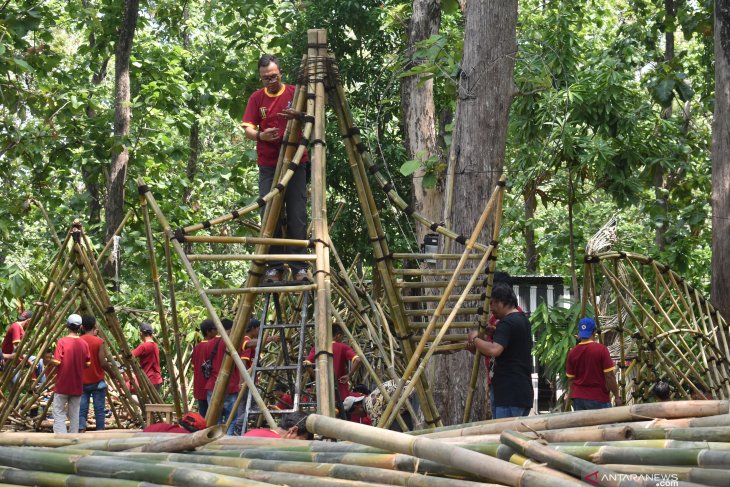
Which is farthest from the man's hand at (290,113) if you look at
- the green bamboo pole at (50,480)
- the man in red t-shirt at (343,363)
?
the green bamboo pole at (50,480)

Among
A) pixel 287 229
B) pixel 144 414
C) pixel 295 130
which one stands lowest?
pixel 144 414

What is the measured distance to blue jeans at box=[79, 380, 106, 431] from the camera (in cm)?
976

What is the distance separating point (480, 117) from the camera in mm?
7555

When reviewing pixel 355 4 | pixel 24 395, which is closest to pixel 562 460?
pixel 24 395

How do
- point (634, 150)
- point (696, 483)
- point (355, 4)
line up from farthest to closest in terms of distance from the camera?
point (355, 4) → point (634, 150) → point (696, 483)

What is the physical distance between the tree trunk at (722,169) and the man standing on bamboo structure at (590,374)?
2369mm

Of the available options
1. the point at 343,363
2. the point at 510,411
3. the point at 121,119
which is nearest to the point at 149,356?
the point at 343,363

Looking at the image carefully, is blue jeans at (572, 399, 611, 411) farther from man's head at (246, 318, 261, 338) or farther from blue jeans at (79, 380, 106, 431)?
blue jeans at (79, 380, 106, 431)

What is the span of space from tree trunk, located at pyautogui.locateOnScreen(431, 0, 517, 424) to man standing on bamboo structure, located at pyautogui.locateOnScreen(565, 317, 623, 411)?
97 centimetres

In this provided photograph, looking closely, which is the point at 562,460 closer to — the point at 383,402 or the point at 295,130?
the point at 295,130

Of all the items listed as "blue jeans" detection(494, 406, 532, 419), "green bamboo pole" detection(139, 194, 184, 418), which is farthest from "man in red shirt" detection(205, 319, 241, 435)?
"blue jeans" detection(494, 406, 532, 419)

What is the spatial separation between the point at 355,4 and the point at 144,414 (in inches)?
247

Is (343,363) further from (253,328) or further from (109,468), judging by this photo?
(109,468)

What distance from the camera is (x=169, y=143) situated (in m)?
14.2
